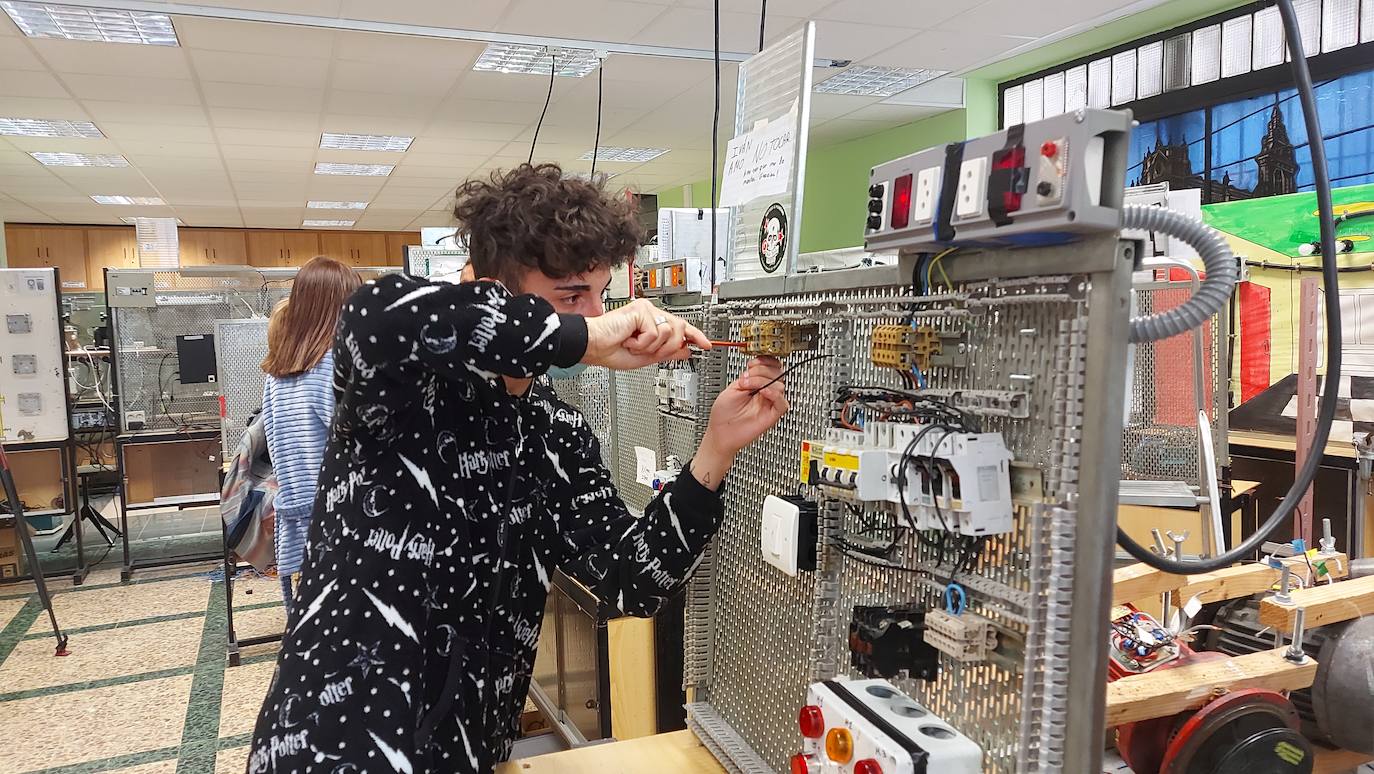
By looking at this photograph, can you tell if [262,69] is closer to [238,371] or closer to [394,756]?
[238,371]

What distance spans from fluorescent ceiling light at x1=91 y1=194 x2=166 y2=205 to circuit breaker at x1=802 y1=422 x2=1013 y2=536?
1139 cm

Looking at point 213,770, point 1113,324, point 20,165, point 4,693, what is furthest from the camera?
point 20,165

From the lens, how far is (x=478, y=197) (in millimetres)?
1225

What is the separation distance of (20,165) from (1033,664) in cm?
1013

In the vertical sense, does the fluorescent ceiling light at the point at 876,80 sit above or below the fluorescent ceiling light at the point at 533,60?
above

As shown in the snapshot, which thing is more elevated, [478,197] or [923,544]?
[478,197]

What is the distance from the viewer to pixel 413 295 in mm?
919

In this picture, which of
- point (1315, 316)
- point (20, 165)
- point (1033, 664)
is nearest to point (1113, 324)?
point (1033, 664)

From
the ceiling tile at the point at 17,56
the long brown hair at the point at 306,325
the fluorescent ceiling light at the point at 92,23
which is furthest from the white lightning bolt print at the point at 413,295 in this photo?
the ceiling tile at the point at 17,56

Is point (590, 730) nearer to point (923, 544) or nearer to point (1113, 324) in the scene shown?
point (923, 544)

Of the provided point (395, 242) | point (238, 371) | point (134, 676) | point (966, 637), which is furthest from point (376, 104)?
point (395, 242)

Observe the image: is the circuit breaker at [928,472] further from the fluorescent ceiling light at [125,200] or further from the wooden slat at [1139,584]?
the fluorescent ceiling light at [125,200]

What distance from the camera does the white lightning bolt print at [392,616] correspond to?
0.99 metres

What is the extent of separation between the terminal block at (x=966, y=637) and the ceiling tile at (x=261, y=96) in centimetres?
617
